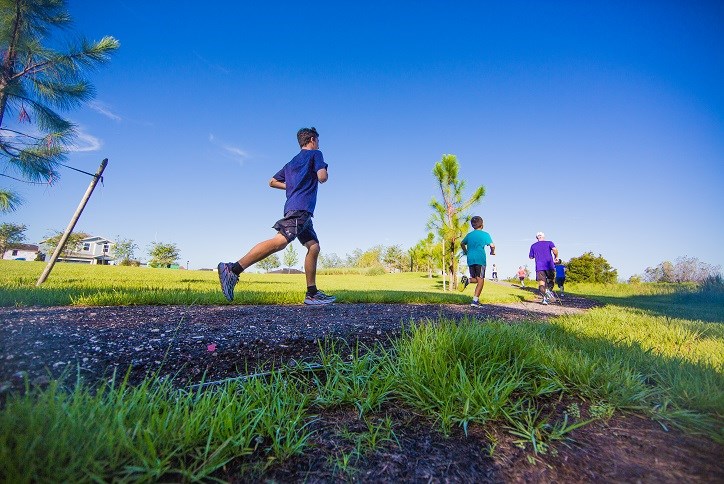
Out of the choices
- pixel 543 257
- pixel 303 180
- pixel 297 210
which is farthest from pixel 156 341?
pixel 543 257

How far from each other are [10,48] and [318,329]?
345 inches

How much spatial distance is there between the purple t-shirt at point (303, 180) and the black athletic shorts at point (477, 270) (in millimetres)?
4362

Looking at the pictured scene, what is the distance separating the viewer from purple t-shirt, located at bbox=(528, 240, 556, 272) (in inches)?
372

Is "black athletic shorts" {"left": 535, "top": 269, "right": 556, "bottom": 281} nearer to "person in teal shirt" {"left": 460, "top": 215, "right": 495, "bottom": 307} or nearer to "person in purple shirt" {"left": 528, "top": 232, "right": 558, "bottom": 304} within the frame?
"person in purple shirt" {"left": 528, "top": 232, "right": 558, "bottom": 304}

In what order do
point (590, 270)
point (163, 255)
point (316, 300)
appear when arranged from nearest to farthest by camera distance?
point (316, 300)
point (590, 270)
point (163, 255)

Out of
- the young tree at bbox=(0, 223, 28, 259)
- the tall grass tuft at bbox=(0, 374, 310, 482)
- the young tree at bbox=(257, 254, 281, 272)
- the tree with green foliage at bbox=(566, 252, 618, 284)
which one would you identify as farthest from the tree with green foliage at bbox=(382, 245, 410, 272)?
the tall grass tuft at bbox=(0, 374, 310, 482)

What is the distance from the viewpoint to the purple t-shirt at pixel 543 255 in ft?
31.0

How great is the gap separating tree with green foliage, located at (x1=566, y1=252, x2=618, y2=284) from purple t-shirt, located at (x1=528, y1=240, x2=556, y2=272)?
25305mm

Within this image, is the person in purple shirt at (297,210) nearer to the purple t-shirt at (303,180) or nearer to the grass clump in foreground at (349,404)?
the purple t-shirt at (303,180)

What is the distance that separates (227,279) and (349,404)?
9.13 feet

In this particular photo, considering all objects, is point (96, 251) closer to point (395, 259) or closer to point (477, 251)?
point (395, 259)

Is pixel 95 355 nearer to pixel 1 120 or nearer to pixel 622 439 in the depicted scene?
pixel 622 439

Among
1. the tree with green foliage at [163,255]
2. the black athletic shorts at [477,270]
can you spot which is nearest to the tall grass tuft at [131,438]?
the black athletic shorts at [477,270]

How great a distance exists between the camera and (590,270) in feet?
101
